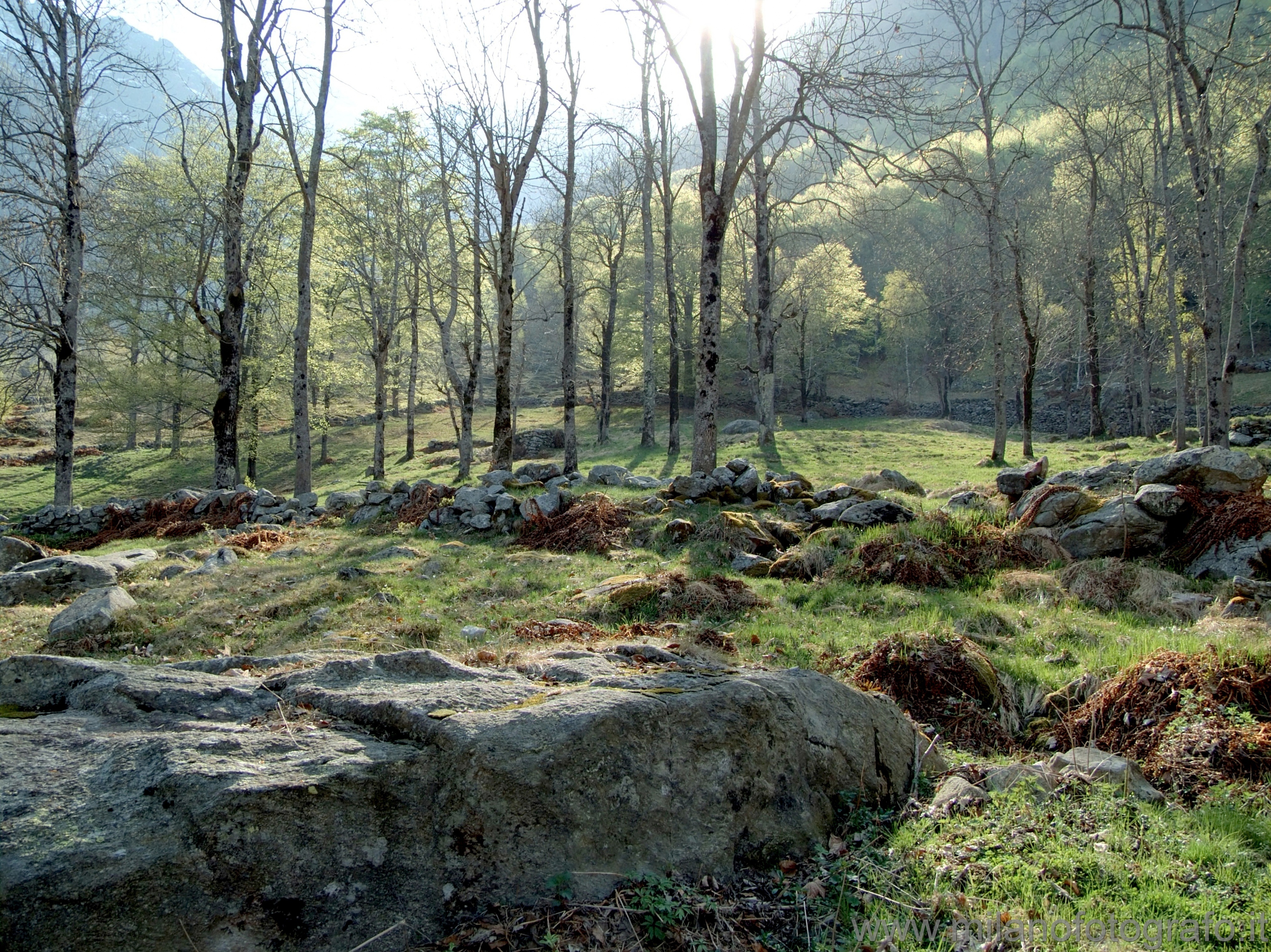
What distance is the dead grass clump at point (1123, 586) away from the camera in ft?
21.3

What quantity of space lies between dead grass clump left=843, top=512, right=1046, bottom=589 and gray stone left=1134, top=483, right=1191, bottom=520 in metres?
1.24

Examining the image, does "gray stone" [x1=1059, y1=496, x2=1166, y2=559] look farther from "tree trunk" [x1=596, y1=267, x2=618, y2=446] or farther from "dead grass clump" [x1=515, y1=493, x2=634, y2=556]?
"tree trunk" [x1=596, y1=267, x2=618, y2=446]

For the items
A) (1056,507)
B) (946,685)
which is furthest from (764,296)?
(946,685)

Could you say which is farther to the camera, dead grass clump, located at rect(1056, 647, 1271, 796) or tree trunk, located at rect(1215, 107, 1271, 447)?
tree trunk, located at rect(1215, 107, 1271, 447)

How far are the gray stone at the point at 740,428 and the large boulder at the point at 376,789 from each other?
94.9ft

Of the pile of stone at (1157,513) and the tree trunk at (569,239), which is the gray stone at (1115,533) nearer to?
the pile of stone at (1157,513)

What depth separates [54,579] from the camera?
9094mm

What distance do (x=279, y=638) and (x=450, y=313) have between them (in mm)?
16065

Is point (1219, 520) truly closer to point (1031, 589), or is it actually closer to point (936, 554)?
point (1031, 589)

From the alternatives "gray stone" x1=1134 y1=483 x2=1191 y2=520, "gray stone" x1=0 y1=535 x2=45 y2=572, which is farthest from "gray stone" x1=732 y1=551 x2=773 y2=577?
"gray stone" x1=0 y1=535 x2=45 y2=572

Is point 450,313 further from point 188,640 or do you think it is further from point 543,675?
point 543,675

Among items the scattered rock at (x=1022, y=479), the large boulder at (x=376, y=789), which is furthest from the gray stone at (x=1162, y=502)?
the large boulder at (x=376, y=789)

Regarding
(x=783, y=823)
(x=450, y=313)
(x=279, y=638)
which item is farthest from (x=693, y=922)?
(x=450, y=313)

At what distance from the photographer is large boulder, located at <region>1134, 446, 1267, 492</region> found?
7.44 m
